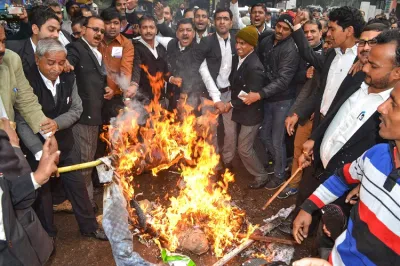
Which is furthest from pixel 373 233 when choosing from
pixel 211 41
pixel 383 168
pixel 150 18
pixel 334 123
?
pixel 150 18

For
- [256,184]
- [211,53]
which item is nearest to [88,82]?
[211,53]

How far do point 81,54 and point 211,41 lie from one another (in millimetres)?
2642

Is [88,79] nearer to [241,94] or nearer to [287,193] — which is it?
[241,94]

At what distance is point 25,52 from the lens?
15.6 ft

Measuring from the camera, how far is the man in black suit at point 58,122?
13.7 ft

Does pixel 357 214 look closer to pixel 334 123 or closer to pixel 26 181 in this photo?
pixel 334 123

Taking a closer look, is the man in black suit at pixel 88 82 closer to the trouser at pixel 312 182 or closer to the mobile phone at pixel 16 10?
the mobile phone at pixel 16 10

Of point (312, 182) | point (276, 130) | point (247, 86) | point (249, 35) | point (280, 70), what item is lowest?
point (312, 182)

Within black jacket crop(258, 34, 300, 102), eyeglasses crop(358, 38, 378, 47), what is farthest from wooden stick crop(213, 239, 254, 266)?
eyeglasses crop(358, 38, 378, 47)

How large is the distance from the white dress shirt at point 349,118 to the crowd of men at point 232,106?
15 mm

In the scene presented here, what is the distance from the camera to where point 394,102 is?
225cm

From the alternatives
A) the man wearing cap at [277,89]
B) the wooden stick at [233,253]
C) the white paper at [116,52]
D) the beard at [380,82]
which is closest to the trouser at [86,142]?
the white paper at [116,52]

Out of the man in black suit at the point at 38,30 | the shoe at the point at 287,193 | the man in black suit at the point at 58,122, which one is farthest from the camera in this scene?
the shoe at the point at 287,193

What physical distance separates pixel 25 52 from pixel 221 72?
3558 millimetres
